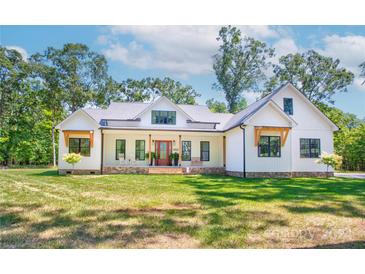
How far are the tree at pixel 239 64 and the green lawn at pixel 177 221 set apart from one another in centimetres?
2477

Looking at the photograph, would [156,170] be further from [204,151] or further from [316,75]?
[316,75]

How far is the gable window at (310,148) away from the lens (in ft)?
52.5

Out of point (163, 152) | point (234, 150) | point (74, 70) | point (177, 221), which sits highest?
point (74, 70)

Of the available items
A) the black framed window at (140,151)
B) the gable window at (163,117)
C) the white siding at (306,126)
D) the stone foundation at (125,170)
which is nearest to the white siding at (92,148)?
the stone foundation at (125,170)

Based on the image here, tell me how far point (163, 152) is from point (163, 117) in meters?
2.27

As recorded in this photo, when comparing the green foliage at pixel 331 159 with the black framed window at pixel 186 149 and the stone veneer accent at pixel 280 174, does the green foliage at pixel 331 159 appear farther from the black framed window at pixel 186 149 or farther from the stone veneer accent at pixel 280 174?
the black framed window at pixel 186 149

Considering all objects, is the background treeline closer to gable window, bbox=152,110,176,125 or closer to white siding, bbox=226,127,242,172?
gable window, bbox=152,110,176,125

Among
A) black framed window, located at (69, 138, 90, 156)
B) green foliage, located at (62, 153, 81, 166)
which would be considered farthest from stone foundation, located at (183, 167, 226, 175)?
green foliage, located at (62, 153, 81, 166)

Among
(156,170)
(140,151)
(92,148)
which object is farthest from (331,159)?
(92,148)

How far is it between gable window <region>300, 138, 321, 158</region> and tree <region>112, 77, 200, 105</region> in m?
19.6

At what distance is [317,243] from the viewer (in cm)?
396

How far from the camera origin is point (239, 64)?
101ft
